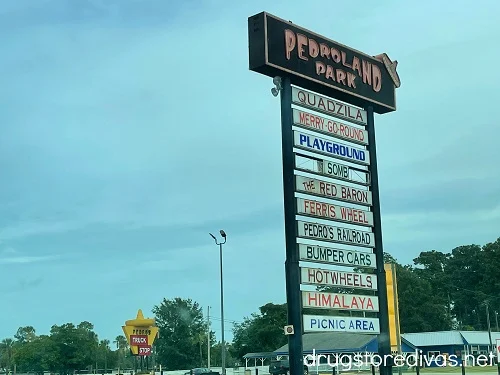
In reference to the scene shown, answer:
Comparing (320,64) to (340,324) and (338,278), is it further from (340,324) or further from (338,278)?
(340,324)

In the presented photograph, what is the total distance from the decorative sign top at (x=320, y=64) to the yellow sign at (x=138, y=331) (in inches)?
781

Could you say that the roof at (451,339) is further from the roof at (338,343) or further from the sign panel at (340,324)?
the sign panel at (340,324)

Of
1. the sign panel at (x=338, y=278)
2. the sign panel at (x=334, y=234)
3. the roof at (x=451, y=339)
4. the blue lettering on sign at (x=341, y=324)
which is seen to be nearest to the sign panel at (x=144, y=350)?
the blue lettering on sign at (x=341, y=324)

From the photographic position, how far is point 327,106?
22.8 metres

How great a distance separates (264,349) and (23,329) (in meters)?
107

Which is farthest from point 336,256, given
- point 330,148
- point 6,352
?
point 6,352

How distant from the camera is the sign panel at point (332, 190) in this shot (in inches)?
834

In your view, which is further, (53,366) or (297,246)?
(53,366)

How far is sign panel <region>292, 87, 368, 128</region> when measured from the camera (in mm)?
21817

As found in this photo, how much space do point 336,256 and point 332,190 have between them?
6.64ft

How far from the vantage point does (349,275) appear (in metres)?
22.1

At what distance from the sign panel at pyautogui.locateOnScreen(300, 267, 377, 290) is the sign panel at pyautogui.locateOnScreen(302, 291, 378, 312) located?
0.30m

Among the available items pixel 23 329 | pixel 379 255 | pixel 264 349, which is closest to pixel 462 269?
pixel 264 349

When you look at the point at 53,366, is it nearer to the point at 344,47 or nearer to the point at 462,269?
the point at 462,269
